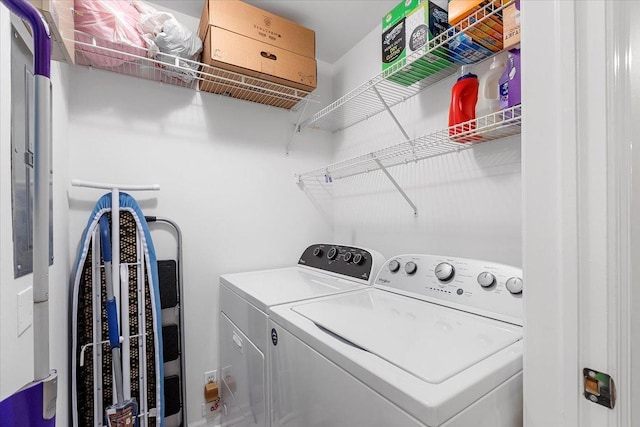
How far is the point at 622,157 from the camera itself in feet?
1.81

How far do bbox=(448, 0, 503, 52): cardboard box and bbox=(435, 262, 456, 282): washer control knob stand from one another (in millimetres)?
951

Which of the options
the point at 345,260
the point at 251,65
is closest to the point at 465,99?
the point at 345,260

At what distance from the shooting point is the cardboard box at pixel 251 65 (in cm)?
156

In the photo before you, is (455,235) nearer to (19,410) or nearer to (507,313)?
(507,313)

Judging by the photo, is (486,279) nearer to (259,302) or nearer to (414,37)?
(259,302)

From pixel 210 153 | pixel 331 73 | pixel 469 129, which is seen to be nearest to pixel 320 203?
pixel 210 153

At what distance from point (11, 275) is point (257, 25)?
1615 millimetres

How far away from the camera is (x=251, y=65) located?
5.38 feet

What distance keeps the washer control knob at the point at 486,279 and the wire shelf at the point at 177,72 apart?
149cm

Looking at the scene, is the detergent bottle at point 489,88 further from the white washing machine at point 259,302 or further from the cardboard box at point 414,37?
the white washing machine at point 259,302

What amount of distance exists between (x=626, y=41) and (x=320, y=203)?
75.3 inches

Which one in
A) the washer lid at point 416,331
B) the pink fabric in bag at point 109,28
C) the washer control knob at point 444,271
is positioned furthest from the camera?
the pink fabric in bag at point 109,28

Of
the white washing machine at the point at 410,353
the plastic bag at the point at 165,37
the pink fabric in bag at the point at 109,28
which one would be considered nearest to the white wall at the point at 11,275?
the pink fabric in bag at the point at 109,28

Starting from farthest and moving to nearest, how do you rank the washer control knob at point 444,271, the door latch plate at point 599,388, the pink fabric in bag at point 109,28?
the pink fabric in bag at point 109,28, the washer control knob at point 444,271, the door latch plate at point 599,388
